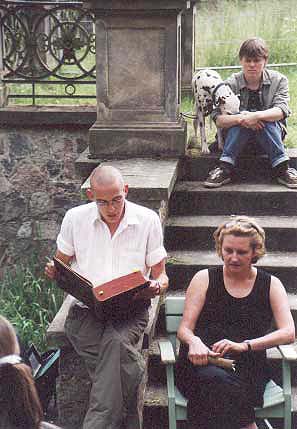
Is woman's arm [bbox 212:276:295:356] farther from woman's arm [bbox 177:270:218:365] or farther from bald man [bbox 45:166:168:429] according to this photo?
bald man [bbox 45:166:168:429]

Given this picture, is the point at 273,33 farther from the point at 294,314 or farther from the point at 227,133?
the point at 294,314

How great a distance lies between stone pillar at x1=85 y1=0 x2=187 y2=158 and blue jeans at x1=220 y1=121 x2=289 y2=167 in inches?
14.6

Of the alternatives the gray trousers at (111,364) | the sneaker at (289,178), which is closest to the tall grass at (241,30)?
the sneaker at (289,178)

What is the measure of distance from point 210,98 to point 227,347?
277 centimetres

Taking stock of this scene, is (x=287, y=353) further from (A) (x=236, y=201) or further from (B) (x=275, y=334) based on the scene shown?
(A) (x=236, y=201)

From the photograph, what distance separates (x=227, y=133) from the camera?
22.5 ft

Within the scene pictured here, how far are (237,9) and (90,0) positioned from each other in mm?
8352

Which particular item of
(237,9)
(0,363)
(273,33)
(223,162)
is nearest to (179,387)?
(0,363)

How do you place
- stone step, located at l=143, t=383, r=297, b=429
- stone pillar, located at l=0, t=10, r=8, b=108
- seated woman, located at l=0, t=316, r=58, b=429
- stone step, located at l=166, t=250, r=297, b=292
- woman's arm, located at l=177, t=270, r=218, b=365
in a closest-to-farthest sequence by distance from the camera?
seated woman, located at l=0, t=316, r=58, b=429
woman's arm, located at l=177, t=270, r=218, b=365
stone step, located at l=143, t=383, r=297, b=429
stone step, located at l=166, t=250, r=297, b=292
stone pillar, located at l=0, t=10, r=8, b=108

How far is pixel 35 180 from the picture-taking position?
847 cm

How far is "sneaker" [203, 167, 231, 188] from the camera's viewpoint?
6.80 metres

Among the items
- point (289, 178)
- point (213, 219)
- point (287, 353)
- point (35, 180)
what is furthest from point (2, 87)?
point (287, 353)

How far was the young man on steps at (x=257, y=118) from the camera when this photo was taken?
6598 mm

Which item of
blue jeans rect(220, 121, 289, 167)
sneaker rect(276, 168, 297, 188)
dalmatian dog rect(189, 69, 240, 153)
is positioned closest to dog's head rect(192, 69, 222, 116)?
dalmatian dog rect(189, 69, 240, 153)
